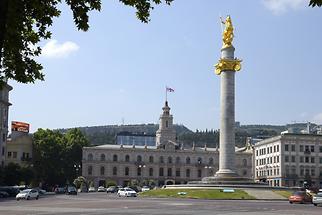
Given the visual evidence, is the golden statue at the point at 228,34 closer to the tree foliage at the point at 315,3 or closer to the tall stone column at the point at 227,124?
the tall stone column at the point at 227,124

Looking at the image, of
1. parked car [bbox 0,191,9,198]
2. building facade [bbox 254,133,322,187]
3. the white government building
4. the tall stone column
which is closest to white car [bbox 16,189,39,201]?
parked car [bbox 0,191,9,198]

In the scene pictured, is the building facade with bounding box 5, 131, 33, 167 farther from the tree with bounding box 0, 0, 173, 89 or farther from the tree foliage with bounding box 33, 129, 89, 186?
the tree with bounding box 0, 0, 173, 89

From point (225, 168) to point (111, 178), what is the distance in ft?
267

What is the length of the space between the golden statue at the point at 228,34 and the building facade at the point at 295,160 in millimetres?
59397

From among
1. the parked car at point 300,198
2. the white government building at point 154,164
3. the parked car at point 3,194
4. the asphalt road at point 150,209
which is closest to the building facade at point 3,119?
the parked car at point 3,194

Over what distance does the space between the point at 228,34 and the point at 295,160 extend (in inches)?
2538

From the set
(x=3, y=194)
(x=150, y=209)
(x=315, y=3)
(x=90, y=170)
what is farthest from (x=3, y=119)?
(x=315, y=3)

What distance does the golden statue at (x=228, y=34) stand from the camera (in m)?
83.8

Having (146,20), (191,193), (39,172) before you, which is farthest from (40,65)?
(39,172)

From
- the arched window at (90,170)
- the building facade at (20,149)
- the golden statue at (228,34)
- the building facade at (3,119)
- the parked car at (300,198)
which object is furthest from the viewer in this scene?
the arched window at (90,170)

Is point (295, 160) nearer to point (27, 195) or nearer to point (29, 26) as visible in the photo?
point (27, 195)

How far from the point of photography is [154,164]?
15862cm

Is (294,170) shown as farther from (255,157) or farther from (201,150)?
(201,150)

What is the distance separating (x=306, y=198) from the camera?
5519 cm
